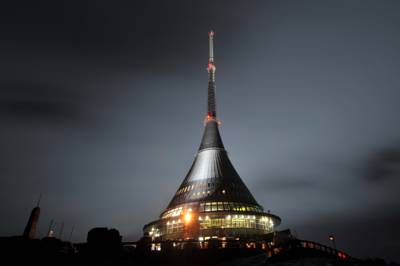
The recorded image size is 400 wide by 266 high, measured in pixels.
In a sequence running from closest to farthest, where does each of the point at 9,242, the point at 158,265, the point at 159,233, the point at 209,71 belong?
the point at 9,242 → the point at 158,265 → the point at 159,233 → the point at 209,71

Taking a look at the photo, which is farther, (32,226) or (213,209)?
(213,209)

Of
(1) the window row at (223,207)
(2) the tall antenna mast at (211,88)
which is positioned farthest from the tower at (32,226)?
(2) the tall antenna mast at (211,88)

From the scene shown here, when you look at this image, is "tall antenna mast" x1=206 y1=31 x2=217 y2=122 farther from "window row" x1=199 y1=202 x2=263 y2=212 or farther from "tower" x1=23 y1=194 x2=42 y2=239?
"tower" x1=23 y1=194 x2=42 y2=239

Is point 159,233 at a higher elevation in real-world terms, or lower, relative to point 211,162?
lower

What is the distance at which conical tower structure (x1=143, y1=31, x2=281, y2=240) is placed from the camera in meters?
51.0

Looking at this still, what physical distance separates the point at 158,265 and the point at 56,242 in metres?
8.60

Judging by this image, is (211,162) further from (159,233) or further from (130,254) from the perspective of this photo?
(130,254)

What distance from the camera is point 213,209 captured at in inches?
2089

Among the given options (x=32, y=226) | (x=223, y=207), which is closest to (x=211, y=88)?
(x=223, y=207)

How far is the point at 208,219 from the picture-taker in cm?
5334

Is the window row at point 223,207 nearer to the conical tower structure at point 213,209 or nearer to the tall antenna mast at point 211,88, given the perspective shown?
the conical tower structure at point 213,209

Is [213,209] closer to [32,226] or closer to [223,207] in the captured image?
[223,207]

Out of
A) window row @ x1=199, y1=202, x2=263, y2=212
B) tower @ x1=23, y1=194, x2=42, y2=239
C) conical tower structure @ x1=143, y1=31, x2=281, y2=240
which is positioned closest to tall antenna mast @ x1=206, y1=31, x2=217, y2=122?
conical tower structure @ x1=143, y1=31, x2=281, y2=240

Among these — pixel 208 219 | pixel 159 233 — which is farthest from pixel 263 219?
→ pixel 159 233
